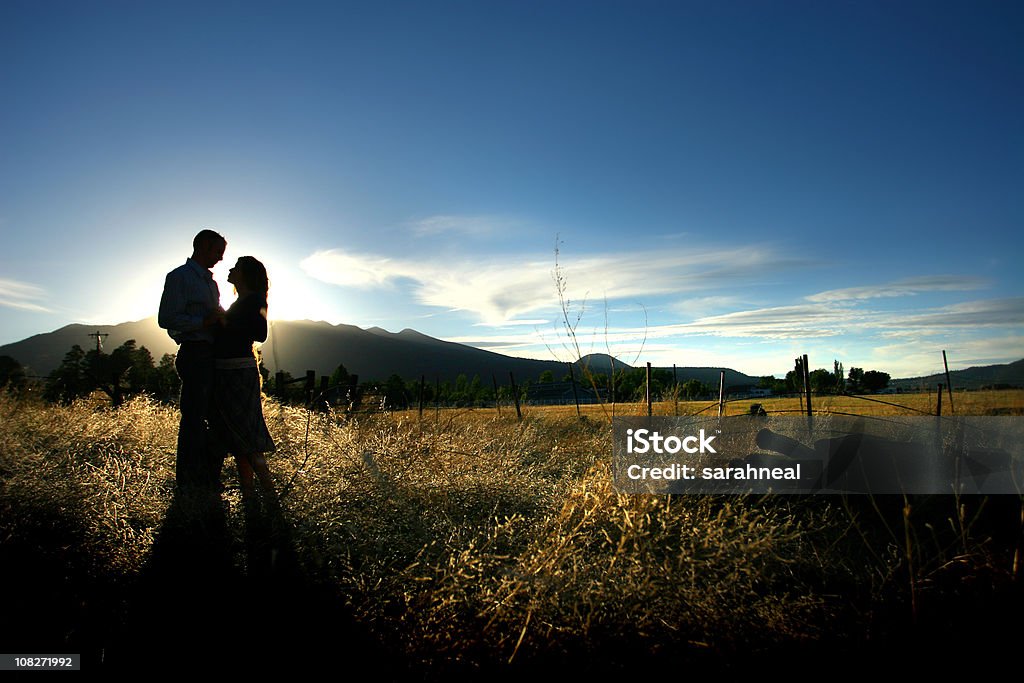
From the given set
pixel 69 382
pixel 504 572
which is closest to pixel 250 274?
pixel 504 572

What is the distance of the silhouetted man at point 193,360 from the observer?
434cm

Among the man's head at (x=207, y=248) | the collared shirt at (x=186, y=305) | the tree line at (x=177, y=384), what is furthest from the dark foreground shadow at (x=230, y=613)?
the tree line at (x=177, y=384)

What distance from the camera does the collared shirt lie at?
4.35 metres

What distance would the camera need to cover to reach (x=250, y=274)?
4.61 m

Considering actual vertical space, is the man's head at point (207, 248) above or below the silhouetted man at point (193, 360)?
above

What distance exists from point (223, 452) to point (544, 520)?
2529 millimetres

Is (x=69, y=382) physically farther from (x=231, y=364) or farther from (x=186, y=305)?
(x=231, y=364)

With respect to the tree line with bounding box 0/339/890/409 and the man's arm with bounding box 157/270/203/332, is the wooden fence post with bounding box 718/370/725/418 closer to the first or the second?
the tree line with bounding box 0/339/890/409

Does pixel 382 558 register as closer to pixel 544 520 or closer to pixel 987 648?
pixel 544 520

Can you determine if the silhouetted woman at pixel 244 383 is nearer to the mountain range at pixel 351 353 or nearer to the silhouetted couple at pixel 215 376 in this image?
the silhouetted couple at pixel 215 376

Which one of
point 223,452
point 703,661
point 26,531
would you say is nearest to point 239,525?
point 223,452

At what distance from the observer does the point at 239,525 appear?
3.80 metres

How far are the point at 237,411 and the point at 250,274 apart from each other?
1066mm

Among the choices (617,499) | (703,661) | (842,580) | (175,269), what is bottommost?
(703,661)
